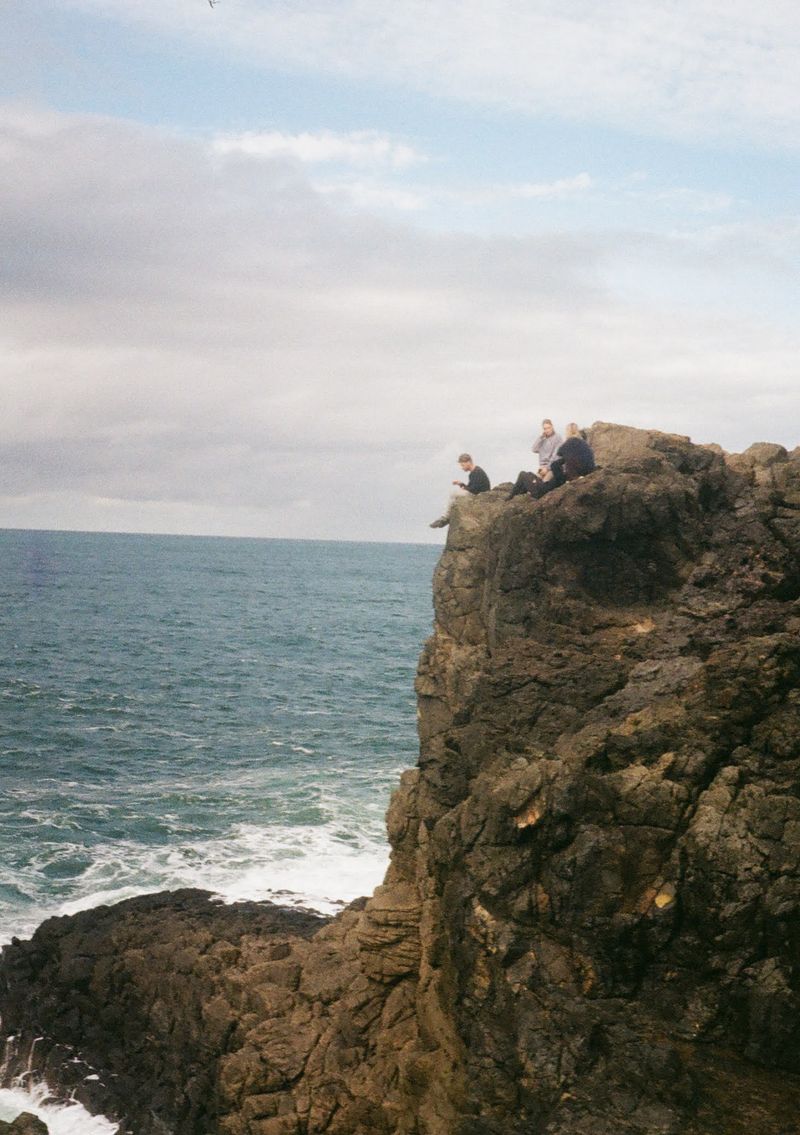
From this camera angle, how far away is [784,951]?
14.5m

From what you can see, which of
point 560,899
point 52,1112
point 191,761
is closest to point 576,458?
point 560,899

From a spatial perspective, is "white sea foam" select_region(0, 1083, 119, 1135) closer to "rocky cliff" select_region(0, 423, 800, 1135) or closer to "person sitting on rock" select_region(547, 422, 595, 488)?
"rocky cliff" select_region(0, 423, 800, 1135)

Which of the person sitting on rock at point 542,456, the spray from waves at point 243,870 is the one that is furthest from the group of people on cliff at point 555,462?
the spray from waves at point 243,870

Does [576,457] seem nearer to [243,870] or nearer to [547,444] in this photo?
[547,444]

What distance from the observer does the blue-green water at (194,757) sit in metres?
35.0

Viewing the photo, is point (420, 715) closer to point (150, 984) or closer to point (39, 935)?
point (150, 984)

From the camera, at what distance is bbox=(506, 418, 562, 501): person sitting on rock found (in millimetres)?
22406

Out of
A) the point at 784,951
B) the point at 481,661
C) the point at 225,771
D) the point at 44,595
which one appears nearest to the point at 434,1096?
the point at 784,951

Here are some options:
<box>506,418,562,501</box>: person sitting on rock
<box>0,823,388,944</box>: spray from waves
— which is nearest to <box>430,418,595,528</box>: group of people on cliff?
<box>506,418,562,501</box>: person sitting on rock

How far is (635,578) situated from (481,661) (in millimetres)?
4186

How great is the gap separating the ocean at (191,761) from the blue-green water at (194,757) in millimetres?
119

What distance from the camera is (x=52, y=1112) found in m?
23.3

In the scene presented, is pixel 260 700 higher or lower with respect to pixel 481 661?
lower

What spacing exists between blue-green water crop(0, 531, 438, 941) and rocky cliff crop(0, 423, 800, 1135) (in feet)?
26.7
